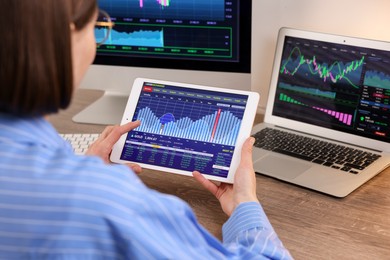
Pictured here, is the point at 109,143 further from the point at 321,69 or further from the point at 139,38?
the point at 321,69

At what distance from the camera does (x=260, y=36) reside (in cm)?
177

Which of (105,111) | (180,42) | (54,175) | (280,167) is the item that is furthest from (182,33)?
(54,175)

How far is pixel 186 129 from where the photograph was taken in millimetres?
1360

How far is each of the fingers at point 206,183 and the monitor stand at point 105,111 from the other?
17.1 inches

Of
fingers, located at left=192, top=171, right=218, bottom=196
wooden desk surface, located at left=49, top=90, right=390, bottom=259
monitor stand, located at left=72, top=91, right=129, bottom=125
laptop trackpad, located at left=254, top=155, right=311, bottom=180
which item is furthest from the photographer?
monitor stand, located at left=72, top=91, right=129, bottom=125

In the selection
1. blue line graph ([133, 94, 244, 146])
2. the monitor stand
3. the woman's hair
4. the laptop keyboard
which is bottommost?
the monitor stand

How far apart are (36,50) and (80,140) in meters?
0.81

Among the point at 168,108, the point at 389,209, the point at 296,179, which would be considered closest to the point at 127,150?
the point at 168,108

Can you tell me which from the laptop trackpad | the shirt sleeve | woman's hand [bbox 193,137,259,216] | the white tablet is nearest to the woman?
the shirt sleeve

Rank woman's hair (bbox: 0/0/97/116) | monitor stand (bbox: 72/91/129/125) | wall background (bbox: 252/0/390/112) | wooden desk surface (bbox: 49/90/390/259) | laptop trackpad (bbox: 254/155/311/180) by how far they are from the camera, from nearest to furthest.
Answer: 1. woman's hair (bbox: 0/0/97/116)
2. wooden desk surface (bbox: 49/90/390/259)
3. laptop trackpad (bbox: 254/155/311/180)
4. wall background (bbox: 252/0/390/112)
5. monitor stand (bbox: 72/91/129/125)

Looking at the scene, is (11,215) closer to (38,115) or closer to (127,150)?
(38,115)

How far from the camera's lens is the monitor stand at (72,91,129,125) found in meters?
1.70

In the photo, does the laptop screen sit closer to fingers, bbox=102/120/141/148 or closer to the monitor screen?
the monitor screen

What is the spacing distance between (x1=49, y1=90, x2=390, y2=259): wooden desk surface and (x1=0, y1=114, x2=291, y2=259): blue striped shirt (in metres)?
0.38
